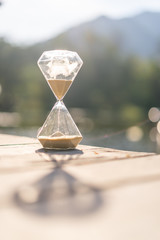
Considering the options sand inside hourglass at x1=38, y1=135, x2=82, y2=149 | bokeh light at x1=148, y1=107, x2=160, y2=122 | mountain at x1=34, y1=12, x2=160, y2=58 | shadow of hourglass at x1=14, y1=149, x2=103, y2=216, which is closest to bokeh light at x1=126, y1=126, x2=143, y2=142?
bokeh light at x1=148, y1=107, x2=160, y2=122

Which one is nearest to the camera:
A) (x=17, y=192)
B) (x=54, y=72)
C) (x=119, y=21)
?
(x=17, y=192)

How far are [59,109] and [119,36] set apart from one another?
6346 centimetres

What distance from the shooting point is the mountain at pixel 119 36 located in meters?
52.2

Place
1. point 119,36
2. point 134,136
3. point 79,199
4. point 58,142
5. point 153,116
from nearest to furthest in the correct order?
point 79,199, point 58,142, point 134,136, point 153,116, point 119,36

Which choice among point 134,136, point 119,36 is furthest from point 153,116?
point 119,36

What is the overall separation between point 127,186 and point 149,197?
176mm

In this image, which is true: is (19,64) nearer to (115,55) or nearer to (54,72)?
(115,55)

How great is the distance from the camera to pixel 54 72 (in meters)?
3.15

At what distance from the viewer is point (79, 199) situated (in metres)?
1.60

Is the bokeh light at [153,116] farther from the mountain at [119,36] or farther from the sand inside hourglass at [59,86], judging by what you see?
the sand inside hourglass at [59,86]

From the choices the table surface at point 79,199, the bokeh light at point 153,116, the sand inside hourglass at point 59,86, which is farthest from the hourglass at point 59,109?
the bokeh light at point 153,116

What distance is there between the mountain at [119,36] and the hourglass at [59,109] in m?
46.4

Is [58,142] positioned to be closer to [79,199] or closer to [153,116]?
[79,199]

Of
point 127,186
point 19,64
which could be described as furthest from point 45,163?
point 19,64
